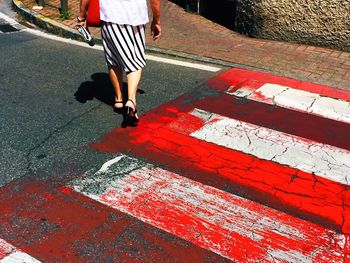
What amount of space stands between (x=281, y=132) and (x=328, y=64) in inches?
99.9

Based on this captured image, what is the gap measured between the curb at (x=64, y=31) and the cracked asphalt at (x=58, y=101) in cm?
38

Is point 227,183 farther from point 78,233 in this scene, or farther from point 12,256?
point 12,256

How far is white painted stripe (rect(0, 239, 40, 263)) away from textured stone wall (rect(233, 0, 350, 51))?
237 inches

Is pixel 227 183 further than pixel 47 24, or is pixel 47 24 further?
pixel 47 24

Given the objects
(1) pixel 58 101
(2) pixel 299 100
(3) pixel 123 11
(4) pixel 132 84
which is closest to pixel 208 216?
(4) pixel 132 84

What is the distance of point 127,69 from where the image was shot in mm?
4438

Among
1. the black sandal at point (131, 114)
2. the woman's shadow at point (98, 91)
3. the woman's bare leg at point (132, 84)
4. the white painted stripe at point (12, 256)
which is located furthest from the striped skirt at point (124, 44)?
the white painted stripe at point (12, 256)

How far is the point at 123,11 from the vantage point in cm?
409

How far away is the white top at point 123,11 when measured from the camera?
4.05 m

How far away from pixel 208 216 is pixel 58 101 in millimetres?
2777

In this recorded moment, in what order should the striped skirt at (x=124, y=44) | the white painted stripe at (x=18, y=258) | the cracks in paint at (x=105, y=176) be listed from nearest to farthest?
the white painted stripe at (x=18, y=258) < the cracks in paint at (x=105, y=176) < the striped skirt at (x=124, y=44)

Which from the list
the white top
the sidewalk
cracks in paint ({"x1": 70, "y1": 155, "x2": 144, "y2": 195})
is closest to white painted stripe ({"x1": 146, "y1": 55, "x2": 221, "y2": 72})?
the sidewalk

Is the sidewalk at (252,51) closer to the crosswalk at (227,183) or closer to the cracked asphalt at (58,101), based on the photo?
the cracked asphalt at (58,101)

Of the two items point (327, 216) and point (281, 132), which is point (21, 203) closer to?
point (327, 216)
